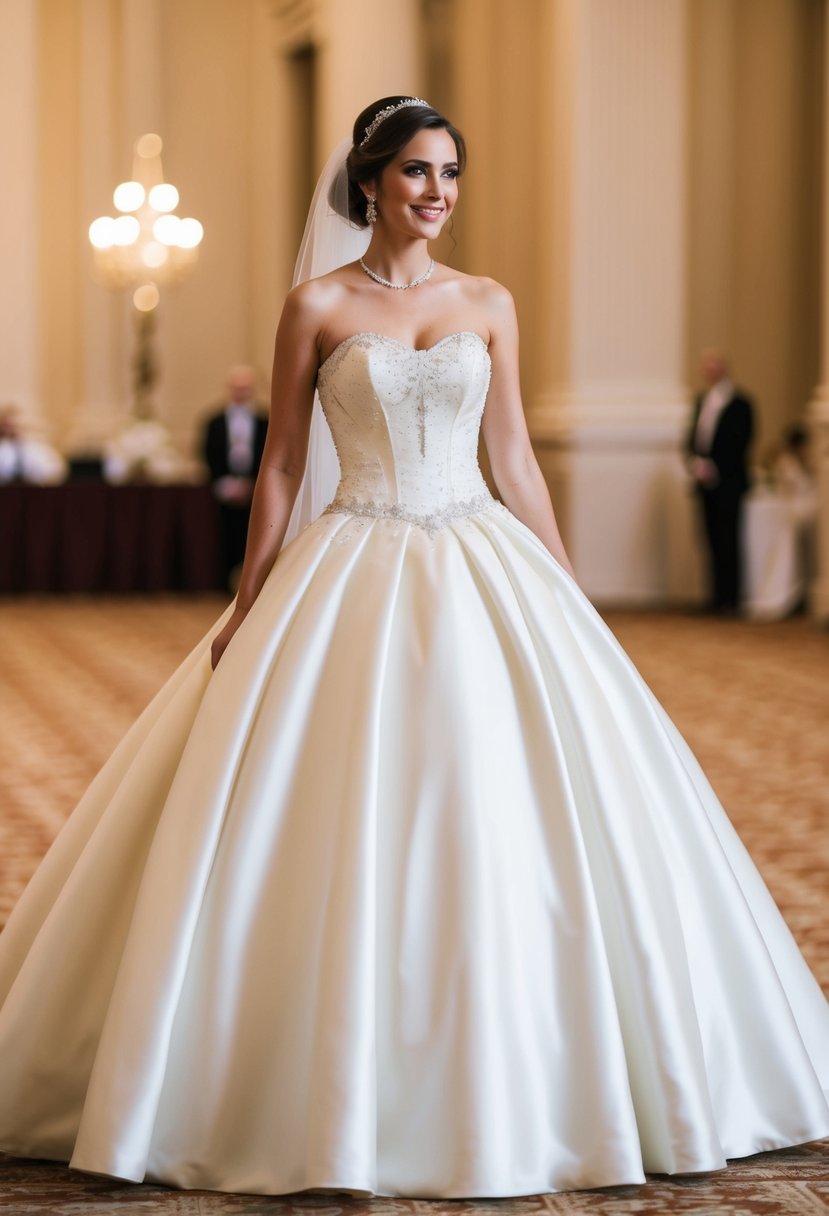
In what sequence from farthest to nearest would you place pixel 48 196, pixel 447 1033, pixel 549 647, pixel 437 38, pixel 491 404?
1. pixel 48 196
2. pixel 437 38
3. pixel 491 404
4. pixel 549 647
5. pixel 447 1033

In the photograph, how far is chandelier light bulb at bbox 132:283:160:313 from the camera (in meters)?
14.5

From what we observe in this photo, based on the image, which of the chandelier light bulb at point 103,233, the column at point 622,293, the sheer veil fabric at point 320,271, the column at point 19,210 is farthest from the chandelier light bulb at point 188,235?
the sheer veil fabric at point 320,271

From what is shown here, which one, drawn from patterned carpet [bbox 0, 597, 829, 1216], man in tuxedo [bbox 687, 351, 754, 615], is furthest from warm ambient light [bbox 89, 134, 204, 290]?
man in tuxedo [bbox 687, 351, 754, 615]

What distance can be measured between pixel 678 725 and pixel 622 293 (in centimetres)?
528

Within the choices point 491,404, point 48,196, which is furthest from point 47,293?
point 491,404

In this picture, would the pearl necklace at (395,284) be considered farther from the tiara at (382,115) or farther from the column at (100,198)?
the column at (100,198)

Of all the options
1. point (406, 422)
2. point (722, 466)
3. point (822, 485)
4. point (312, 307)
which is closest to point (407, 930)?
point (406, 422)

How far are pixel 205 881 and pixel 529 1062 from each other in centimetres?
52

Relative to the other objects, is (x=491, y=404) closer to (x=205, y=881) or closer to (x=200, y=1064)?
(x=205, y=881)

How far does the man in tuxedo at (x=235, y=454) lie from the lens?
1234 cm

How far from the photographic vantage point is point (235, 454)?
1245 cm

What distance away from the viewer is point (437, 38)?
14312mm

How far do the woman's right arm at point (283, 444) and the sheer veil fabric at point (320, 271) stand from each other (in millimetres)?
176

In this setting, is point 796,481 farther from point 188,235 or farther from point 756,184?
point 188,235
